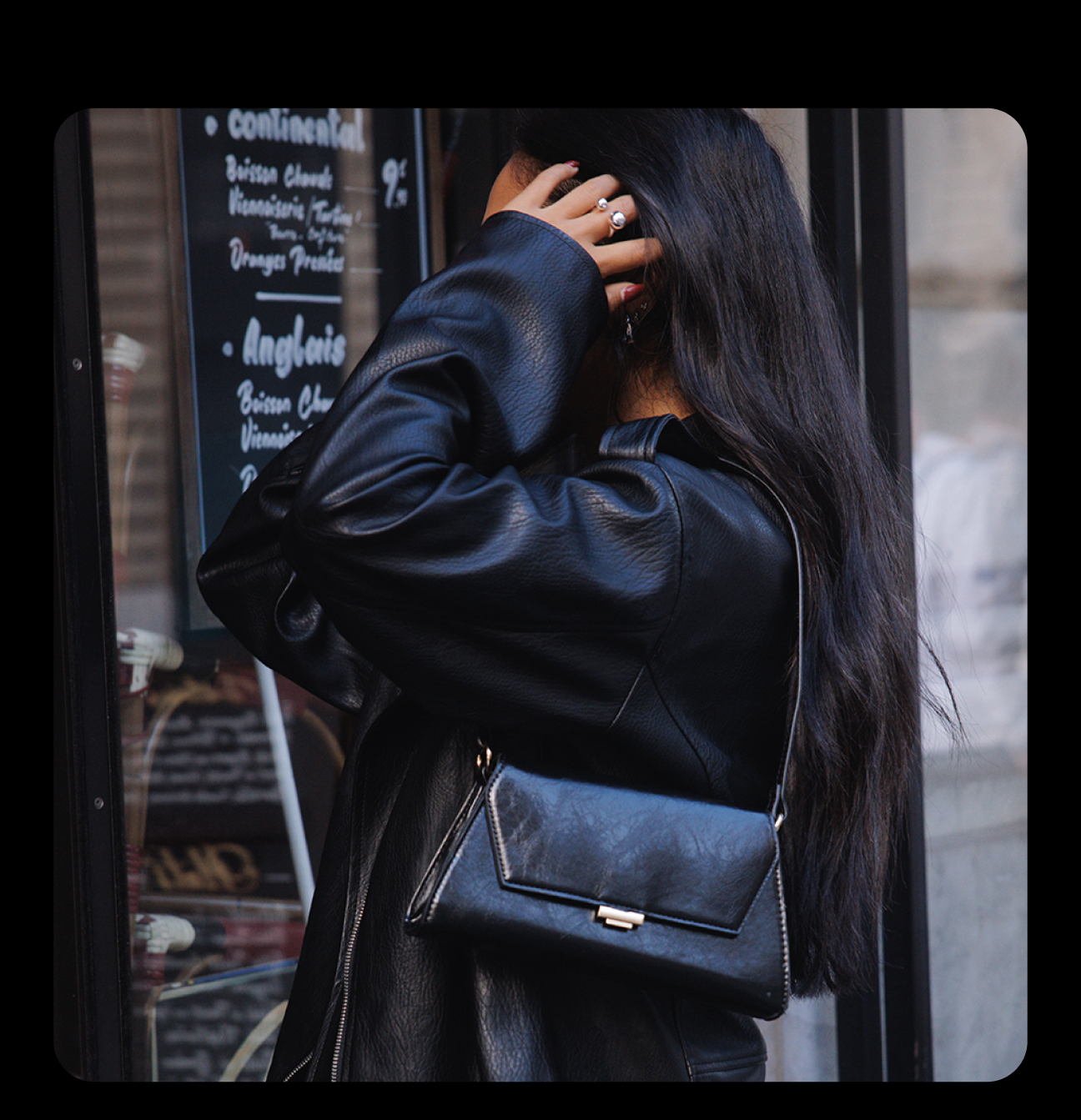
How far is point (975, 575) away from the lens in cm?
283

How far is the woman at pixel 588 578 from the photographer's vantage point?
43.9 inches

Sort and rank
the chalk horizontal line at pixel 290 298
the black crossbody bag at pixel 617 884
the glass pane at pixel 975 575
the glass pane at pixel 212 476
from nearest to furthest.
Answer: the black crossbody bag at pixel 617 884 < the glass pane at pixel 212 476 < the chalk horizontal line at pixel 290 298 < the glass pane at pixel 975 575

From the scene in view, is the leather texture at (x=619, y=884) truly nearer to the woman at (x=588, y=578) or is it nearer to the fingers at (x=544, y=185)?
the woman at (x=588, y=578)

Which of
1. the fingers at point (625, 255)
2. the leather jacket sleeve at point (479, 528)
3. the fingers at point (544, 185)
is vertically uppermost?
the fingers at point (544, 185)

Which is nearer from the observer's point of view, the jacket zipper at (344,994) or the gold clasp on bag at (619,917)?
the gold clasp on bag at (619,917)

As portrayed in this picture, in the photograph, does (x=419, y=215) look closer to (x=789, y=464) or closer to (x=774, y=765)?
(x=789, y=464)

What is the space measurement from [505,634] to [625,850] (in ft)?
0.85

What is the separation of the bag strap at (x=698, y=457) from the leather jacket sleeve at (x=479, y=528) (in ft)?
0.12

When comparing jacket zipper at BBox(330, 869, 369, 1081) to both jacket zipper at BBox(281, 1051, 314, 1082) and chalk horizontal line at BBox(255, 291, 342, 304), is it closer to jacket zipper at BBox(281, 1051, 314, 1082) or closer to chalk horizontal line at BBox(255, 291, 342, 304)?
jacket zipper at BBox(281, 1051, 314, 1082)

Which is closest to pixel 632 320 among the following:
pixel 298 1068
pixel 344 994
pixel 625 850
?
pixel 625 850

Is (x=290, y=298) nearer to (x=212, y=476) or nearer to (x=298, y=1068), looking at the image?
(x=212, y=476)

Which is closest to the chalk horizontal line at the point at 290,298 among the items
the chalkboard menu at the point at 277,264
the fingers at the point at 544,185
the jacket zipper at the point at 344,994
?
the chalkboard menu at the point at 277,264

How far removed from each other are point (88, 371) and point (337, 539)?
127 centimetres

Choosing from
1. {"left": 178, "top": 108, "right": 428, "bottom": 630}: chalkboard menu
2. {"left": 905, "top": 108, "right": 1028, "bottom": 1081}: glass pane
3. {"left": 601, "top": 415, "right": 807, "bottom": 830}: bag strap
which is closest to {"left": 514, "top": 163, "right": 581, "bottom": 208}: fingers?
{"left": 601, "top": 415, "right": 807, "bottom": 830}: bag strap
